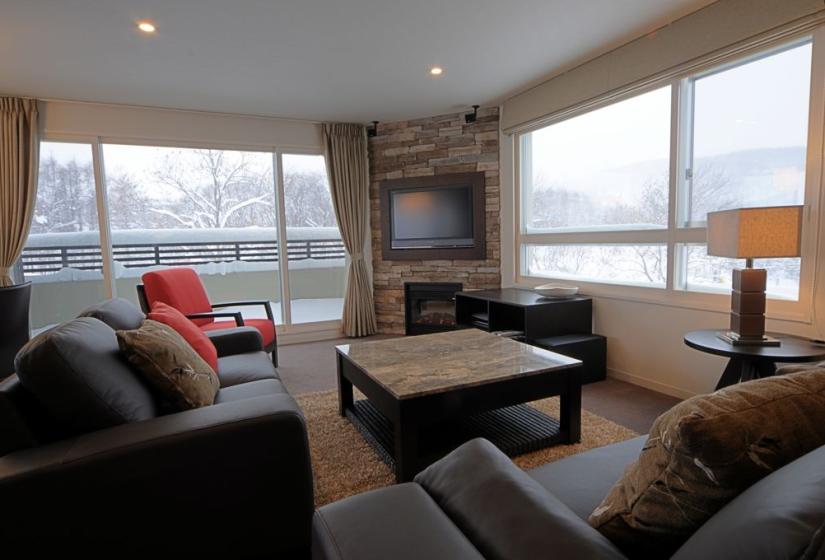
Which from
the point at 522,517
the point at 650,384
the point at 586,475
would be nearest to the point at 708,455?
the point at 522,517

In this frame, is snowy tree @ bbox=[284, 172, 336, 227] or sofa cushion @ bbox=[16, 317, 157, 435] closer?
sofa cushion @ bbox=[16, 317, 157, 435]

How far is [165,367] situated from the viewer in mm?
1544

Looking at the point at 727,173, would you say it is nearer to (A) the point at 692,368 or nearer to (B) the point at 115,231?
(A) the point at 692,368

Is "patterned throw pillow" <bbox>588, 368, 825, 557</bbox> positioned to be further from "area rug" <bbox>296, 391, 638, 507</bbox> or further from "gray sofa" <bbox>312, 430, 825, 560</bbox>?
"area rug" <bbox>296, 391, 638, 507</bbox>

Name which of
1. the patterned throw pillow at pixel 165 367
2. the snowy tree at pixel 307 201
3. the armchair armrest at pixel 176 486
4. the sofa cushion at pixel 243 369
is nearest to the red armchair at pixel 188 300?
the sofa cushion at pixel 243 369

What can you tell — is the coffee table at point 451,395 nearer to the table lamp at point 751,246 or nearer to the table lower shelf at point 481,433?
the table lower shelf at point 481,433

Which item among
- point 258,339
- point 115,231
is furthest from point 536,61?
point 115,231

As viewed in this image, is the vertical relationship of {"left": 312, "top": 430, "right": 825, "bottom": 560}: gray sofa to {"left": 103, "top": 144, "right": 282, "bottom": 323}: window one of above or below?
below

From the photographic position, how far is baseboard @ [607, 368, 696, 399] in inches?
117

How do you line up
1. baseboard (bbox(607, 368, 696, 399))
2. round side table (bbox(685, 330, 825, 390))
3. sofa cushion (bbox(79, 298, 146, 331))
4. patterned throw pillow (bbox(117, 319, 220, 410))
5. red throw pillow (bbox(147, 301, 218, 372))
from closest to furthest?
1. patterned throw pillow (bbox(117, 319, 220, 410))
2. sofa cushion (bbox(79, 298, 146, 331))
3. round side table (bbox(685, 330, 825, 390))
4. red throw pillow (bbox(147, 301, 218, 372))
5. baseboard (bbox(607, 368, 696, 399))

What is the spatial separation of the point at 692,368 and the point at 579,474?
2.20 metres

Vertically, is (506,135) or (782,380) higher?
(506,135)

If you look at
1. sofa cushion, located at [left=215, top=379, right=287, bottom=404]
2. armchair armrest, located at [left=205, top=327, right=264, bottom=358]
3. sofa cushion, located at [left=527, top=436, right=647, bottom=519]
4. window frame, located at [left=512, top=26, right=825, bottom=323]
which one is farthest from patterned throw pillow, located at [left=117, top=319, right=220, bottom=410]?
window frame, located at [left=512, top=26, right=825, bottom=323]

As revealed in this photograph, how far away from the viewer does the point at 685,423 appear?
68cm
